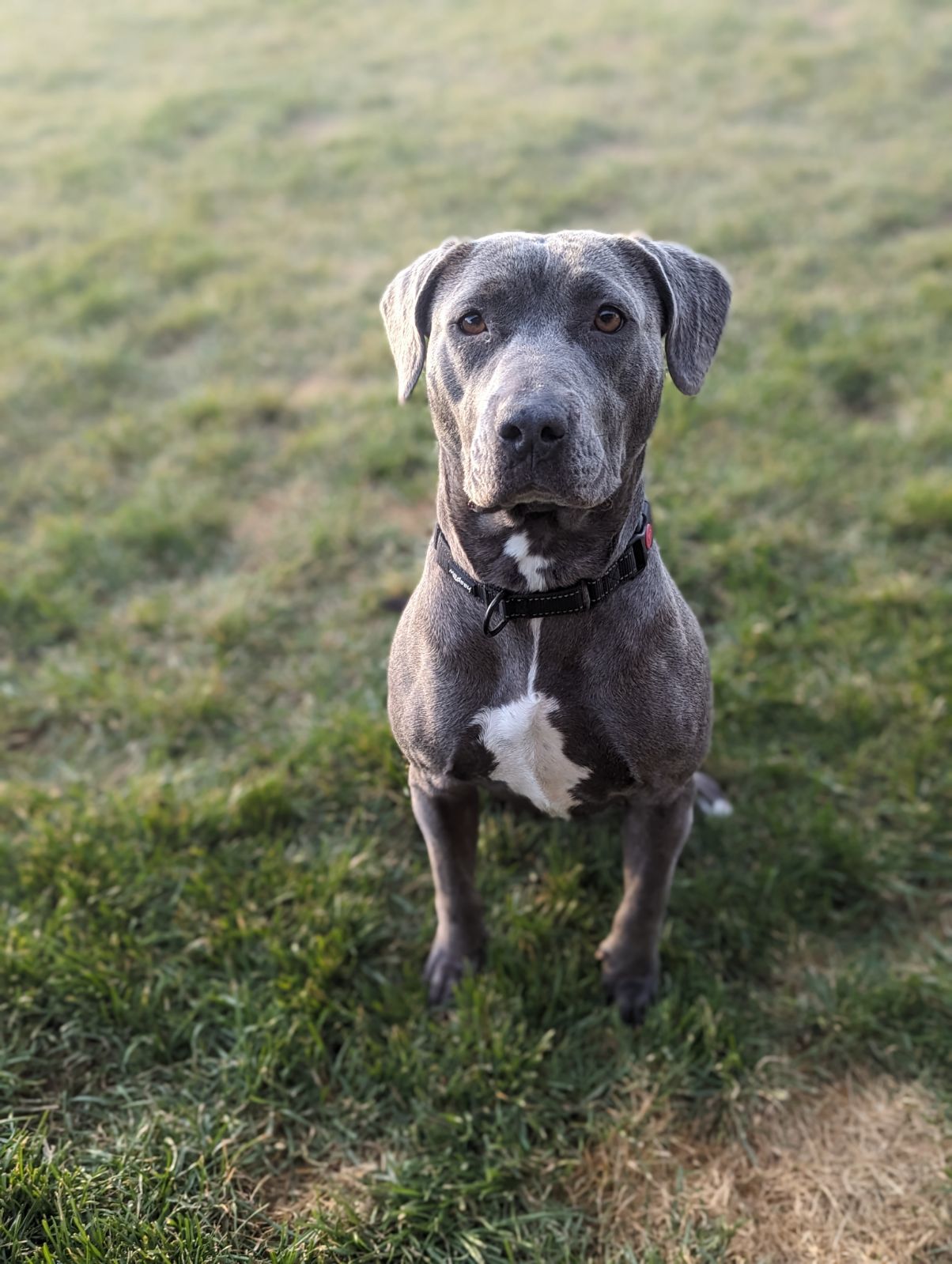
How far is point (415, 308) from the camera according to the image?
7.99 feet

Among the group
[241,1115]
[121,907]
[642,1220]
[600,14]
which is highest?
[600,14]

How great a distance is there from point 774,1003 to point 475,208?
5953 millimetres

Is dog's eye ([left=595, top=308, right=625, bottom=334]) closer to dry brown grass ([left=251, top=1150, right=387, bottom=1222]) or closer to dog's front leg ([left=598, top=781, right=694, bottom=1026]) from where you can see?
dog's front leg ([left=598, top=781, right=694, bottom=1026])

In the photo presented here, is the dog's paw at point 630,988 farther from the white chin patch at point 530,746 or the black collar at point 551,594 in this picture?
the black collar at point 551,594

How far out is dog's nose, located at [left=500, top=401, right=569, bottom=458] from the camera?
6.37 feet

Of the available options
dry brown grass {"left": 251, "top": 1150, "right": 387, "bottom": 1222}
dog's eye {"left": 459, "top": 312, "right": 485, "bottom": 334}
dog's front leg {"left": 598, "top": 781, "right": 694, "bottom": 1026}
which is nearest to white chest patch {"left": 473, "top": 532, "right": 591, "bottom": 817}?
dog's front leg {"left": 598, "top": 781, "right": 694, "bottom": 1026}

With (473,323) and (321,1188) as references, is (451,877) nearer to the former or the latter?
(321,1188)

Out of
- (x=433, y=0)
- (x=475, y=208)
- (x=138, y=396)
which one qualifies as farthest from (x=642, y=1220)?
(x=433, y=0)

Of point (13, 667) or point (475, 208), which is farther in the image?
point (475, 208)

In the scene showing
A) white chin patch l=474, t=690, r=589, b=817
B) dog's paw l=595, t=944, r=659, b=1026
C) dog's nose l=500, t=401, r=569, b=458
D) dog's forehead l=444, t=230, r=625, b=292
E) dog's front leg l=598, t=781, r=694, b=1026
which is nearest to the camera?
dog's nose l=500, t=401, r=569, b=458

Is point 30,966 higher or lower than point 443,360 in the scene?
lower

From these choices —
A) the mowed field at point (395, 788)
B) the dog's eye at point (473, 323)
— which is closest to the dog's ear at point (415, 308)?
the dog's eye at point (473, 323)

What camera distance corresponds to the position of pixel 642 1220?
8.04 ft

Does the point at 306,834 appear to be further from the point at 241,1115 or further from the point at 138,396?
the point at 138,396
